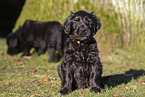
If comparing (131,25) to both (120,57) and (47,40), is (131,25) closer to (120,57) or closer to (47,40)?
(120,57)

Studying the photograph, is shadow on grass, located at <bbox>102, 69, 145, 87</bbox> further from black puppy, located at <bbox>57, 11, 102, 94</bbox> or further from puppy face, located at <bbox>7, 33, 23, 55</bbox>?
puppy face, located at <bbox>7, 33, 23, 55</bbox>

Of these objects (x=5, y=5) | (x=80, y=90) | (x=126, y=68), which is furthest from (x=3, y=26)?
(x=80, y=90)

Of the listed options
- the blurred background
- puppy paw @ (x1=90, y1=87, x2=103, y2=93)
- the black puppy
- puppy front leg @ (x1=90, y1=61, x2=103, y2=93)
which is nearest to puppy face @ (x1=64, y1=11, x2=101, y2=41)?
the black puppy

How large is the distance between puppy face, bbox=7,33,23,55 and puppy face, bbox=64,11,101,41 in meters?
4.85

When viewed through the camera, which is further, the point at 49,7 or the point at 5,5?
the point at 5,5

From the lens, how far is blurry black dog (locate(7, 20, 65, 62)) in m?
6.98

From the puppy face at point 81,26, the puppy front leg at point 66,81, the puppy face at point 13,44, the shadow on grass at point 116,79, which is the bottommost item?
the shadow on grass at point 116,79

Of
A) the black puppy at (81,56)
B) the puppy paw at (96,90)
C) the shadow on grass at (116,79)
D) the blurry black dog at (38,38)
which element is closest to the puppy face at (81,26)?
the black puppy at (81,56)

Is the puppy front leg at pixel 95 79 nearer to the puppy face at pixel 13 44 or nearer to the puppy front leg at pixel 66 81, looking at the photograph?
the puppy front leg at pixel 66 81

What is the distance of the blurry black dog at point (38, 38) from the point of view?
6.98 meters

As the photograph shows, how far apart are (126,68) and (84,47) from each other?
281 centimetres

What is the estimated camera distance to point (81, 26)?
3645 mm

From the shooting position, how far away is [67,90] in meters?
3.72

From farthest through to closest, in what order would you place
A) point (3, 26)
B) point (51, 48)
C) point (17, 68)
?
point (3, 26) < point (51, 48) < point (17, 68)
